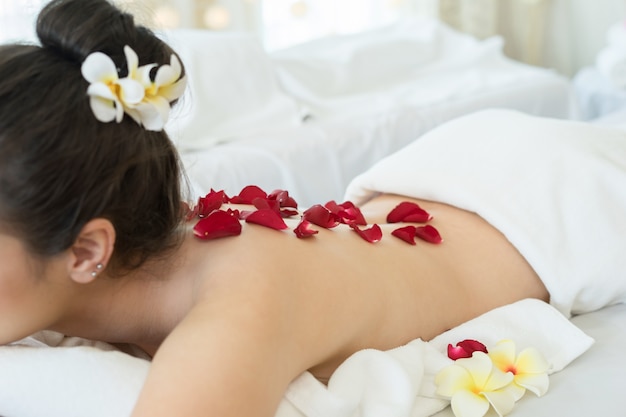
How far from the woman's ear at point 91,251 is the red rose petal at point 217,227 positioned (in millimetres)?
130

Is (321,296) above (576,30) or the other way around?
above

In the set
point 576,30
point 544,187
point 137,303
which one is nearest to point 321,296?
point 137,303

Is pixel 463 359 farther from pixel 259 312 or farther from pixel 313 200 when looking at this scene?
pixel 313 200

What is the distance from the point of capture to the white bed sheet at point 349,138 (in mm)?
2057

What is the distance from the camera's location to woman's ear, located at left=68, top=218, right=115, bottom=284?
35.5 inches

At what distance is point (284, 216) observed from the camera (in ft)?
3.97

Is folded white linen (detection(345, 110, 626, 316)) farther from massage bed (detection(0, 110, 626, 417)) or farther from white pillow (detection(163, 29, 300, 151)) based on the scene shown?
white pillow (detection(163, 29, 300, 151))

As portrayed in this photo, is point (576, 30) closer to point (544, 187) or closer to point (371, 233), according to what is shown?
point (544, 187)

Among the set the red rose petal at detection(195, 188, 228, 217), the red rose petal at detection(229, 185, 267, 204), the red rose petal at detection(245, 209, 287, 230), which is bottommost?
the red rose petal at detection(229, 185, 267, 204)

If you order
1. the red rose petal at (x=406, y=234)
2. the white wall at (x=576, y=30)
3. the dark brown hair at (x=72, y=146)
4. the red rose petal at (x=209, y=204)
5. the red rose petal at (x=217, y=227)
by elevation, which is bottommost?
the white wall at (x=576, y=30)

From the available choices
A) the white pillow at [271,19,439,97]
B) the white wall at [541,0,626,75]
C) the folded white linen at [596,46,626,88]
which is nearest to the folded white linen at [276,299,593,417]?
the white pillow at [271,19,439,97]

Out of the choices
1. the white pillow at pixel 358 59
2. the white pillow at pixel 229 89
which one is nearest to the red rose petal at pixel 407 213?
the white pillow at pixel 229 89

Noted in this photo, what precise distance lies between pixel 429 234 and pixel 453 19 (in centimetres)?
274

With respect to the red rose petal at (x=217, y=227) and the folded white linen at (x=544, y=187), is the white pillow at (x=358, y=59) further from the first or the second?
the red rose petal at (x=217, y=227)
